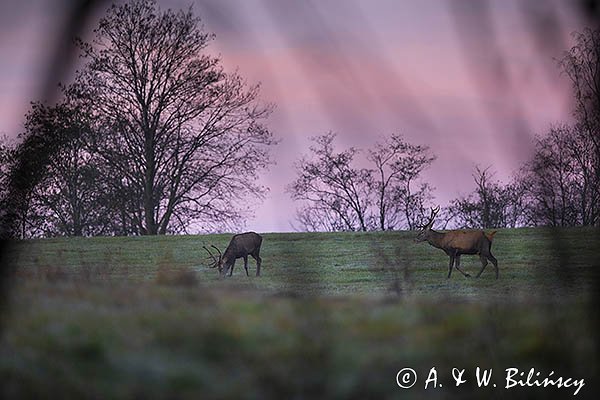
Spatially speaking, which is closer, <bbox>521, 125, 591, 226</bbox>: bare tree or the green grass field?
the green grass field

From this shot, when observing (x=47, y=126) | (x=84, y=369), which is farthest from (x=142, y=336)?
(x=47, y=126)

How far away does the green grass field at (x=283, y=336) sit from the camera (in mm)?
984

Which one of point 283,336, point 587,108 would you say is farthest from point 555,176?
point 283,336

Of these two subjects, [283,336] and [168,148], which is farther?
[168,148]

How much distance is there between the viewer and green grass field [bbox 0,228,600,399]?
98 cm

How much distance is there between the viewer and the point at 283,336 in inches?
42.1

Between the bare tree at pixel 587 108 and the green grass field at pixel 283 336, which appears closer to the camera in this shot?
the green grass field at pixel 283 336

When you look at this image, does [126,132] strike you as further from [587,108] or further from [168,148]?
[587,108]

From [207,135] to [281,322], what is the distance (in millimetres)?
872

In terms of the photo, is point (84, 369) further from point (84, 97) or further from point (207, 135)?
point (207, 135)

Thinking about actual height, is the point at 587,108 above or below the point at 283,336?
above

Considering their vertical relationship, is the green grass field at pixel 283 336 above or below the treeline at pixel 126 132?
below

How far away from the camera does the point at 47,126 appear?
1.33 m

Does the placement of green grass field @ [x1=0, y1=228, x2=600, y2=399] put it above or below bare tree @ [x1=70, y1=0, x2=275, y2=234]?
below
